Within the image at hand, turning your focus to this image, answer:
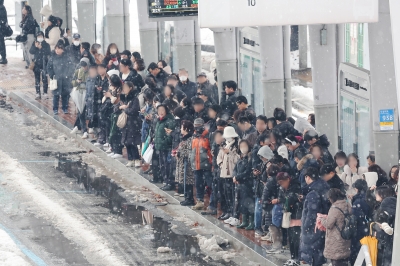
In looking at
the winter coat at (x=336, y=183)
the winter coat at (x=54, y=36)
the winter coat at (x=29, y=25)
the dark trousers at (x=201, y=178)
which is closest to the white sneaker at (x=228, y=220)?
the dark trousers at (x=201, y=178)

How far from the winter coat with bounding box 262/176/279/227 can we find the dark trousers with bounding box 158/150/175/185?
3896 mm

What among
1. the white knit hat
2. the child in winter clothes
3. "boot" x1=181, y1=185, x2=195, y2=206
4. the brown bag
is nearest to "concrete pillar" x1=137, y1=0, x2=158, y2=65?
the brown bag

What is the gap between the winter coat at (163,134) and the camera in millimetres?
16516

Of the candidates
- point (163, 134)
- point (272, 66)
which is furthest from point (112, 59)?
point (163, 134)

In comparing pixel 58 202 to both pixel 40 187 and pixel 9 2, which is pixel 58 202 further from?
pixel 9 2

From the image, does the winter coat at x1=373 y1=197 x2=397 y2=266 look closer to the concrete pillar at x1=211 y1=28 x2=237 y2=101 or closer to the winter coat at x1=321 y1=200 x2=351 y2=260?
the winter coat at x1=321 y1=200 x2=351 y2=260

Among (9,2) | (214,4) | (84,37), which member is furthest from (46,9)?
(9,2)

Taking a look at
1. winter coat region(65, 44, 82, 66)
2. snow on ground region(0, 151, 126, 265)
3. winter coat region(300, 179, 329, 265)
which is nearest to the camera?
Result: winter coat region(300, 179, 329, 265)

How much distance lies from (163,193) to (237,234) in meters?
3.05

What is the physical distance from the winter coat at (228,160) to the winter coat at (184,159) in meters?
1.08

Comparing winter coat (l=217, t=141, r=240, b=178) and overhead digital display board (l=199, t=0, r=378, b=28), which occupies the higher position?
overhead digital display board (l=199, t=0, r=378, b=28)

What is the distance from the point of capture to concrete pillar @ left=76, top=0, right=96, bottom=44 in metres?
28.0

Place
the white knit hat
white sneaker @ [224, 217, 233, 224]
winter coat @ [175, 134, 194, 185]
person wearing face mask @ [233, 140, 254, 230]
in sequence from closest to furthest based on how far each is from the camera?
person wearing face mask @ [233, 140, 254, 230]
the white knit hat
white sneaker @ [224, 217, 233, 224]
winter coat @ [175, 134, 194, 185]

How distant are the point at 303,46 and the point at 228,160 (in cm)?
1832
